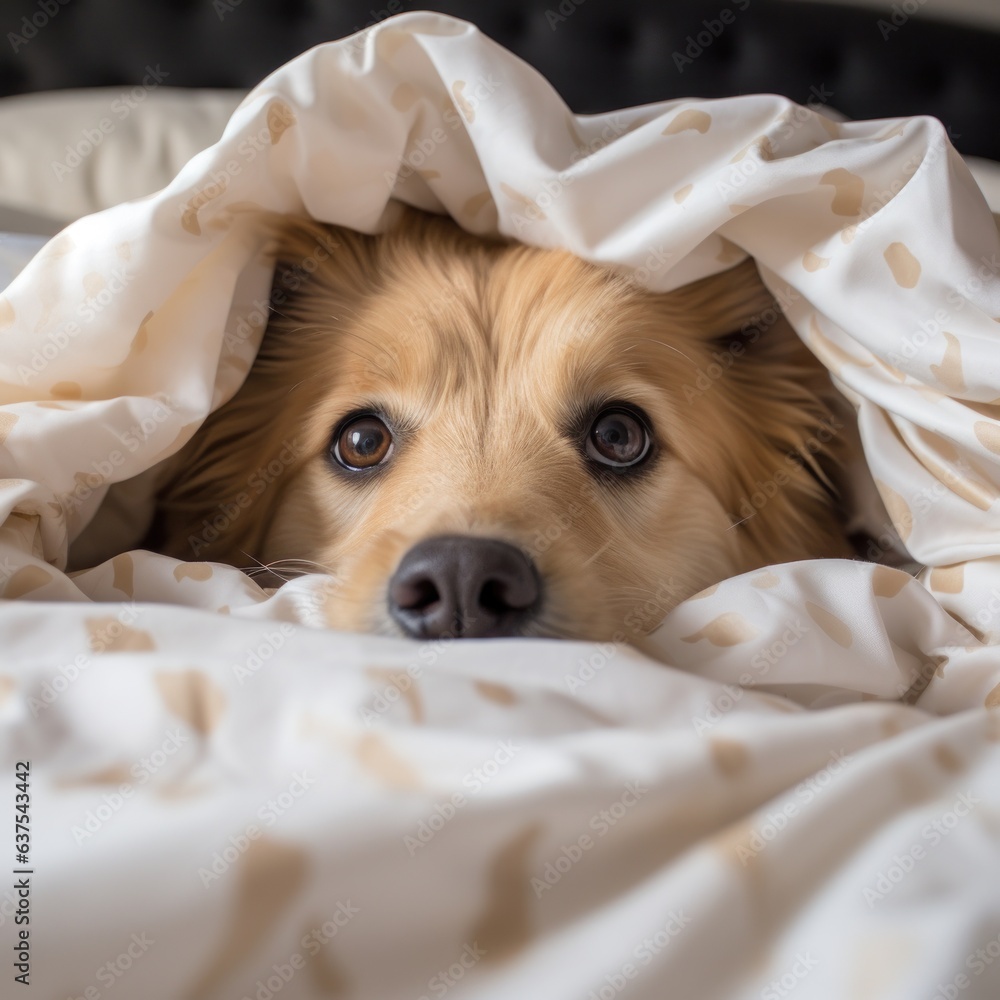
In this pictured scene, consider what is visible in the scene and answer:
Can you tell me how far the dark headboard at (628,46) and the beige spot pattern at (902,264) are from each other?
1.42 meters

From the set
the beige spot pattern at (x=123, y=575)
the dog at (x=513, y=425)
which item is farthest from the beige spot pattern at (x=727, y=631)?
the beige spot pattern at (x=123, y=575)

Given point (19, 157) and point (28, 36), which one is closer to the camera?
point (19, 157)

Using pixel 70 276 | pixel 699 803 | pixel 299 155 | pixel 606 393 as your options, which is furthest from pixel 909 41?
pixel 699 803

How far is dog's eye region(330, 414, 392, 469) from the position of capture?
144 cm

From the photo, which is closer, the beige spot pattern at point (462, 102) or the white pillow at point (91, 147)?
the beige spot pattern at point (462, 102)

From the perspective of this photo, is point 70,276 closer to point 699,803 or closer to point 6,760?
point 6,760

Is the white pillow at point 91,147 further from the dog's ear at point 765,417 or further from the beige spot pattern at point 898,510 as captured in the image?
the beige spot pattern at point 898,510

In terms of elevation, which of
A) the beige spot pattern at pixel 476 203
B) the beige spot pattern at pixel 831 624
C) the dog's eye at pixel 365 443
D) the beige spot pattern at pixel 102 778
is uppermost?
the beige spot pattern at pixel 476 203

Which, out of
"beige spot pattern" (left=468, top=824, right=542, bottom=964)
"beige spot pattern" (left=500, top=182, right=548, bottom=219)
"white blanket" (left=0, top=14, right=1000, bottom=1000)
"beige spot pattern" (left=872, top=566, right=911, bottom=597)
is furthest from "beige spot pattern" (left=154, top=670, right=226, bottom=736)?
"beige spot pattern" (left=500, top=182, right=548, bottom=219)

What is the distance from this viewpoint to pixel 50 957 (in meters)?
0.62

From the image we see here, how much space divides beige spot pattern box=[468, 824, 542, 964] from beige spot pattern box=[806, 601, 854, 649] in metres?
0.47

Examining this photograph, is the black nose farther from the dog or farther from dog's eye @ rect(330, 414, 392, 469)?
dog's eye @ rect(330, 414, 392, 469)

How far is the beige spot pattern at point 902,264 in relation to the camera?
1.16 meters

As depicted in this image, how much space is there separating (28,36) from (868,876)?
2.69 meters
